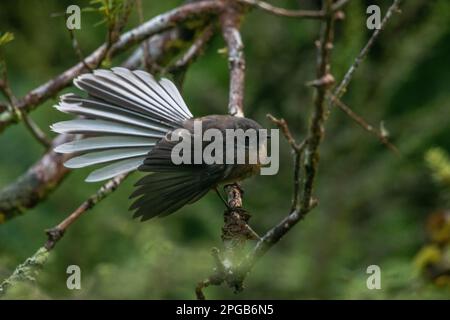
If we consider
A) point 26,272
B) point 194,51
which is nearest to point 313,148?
point 26,272

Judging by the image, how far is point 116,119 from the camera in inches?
106

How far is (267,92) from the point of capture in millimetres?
4535

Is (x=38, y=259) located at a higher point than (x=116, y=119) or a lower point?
lower

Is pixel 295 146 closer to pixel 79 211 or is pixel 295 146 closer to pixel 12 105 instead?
pixel 79 211

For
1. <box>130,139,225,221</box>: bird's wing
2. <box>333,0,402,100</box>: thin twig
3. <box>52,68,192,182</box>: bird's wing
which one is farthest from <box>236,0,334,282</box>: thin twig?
<box>52,68,192,182</box>: bird's wing

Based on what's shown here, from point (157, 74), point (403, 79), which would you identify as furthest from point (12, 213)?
point (403, 79)

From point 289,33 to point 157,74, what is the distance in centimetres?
172

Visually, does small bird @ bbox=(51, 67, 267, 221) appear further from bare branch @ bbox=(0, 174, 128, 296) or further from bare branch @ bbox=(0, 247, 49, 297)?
bare branch @ bbox=(0, 247, 49, 297)

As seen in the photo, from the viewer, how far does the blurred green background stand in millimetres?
3732

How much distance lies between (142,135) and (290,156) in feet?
6.06

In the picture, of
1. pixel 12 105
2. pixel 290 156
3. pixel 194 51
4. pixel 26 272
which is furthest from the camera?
pixel 290 156

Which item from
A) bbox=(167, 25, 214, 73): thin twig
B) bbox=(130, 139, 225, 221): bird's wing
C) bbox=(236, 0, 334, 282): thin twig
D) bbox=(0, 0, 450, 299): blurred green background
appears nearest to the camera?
bbox=(236, 0, 334, 282): thin twig
